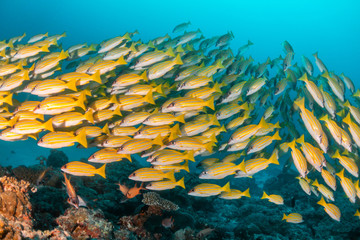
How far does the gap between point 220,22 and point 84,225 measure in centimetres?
15702

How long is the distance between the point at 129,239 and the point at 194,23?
15446cm

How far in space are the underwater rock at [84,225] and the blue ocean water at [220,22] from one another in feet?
395

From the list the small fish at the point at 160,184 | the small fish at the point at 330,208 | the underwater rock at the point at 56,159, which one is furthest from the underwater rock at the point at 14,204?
the underwater rock at the point at 56,159

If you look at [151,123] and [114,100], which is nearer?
[114,100]

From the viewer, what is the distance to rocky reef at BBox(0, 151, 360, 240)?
3.50 m

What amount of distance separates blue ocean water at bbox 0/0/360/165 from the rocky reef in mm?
117273

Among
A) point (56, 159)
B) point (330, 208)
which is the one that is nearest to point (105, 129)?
point (330, 208)

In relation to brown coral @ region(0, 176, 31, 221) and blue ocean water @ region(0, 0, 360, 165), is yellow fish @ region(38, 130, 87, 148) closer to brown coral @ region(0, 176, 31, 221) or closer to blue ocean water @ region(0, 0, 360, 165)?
brown coral @ region(0, 176, 31, 221)

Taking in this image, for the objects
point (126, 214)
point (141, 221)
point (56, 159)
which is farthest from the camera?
point (56, 159)

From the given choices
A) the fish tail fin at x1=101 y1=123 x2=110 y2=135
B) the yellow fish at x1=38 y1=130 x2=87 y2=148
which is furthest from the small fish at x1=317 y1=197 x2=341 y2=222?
the yellow fish at x1=38 y1=130 x2=87 y2=148

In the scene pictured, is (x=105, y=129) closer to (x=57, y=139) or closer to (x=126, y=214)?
(x=57, y=139)

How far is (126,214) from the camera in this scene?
20.8ft

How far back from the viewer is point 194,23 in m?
146

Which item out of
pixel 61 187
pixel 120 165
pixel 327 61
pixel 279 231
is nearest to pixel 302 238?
A: pixel 279 231
